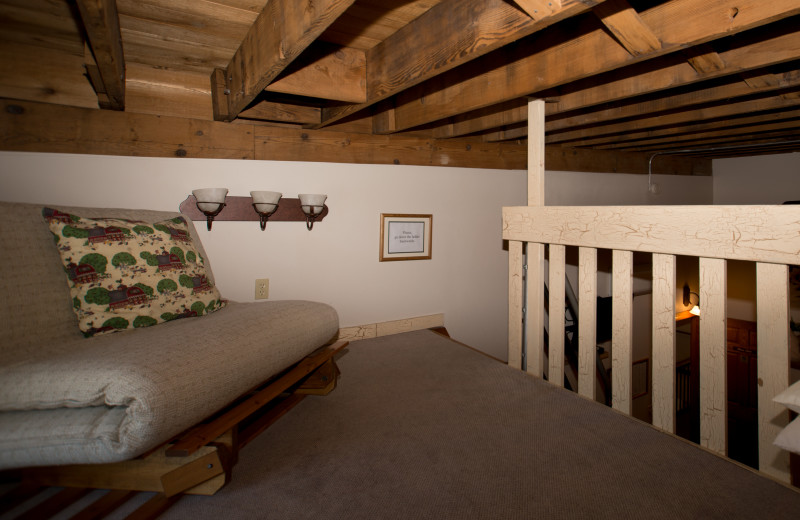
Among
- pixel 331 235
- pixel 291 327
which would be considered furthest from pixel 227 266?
pixel 291 327

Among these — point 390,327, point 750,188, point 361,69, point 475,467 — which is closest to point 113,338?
point 475,467

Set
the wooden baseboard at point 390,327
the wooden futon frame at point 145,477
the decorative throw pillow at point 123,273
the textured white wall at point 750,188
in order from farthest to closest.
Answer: the textured white wall at point 750,188, the wooden baseboard at point 390,327, the decorative throw pillow at point 123,273, the wooden futon frame at point 145,477

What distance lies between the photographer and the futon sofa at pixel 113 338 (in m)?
0.91

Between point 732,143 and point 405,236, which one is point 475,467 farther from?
point 732,143

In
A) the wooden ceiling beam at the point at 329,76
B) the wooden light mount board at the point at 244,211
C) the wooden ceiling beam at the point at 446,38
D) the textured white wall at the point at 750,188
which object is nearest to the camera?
the wooden ceiling beam at the point at 446,38

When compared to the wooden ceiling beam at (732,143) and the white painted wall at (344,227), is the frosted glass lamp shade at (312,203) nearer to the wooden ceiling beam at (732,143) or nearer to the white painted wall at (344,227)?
the white painted wall at (344,227)

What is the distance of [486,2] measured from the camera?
1.22m

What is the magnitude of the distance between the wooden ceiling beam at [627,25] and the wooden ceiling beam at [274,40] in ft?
2.51

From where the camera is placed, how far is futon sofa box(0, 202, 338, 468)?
2.97 ft

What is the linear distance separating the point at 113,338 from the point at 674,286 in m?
1.82

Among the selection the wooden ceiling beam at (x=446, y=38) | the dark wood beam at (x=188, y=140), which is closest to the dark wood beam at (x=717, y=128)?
the dark wood beam at (x=188, y=140)

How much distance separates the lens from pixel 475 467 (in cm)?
125

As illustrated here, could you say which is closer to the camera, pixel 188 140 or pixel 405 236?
pixel 188 140

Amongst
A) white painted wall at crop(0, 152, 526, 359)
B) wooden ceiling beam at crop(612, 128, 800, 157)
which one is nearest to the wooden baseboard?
white painted wall at crop(0, 152, 526, 359)
